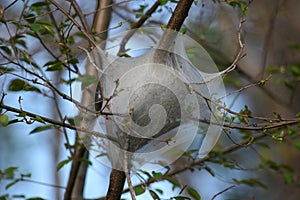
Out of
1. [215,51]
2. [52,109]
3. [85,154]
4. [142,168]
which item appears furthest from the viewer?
[52,109]

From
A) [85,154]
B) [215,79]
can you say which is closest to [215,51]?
[85,154]

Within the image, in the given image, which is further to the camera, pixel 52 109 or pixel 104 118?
pixel 52 109

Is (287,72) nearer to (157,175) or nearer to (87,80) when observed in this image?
(157,175)

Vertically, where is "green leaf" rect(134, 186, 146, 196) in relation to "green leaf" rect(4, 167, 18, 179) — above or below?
below

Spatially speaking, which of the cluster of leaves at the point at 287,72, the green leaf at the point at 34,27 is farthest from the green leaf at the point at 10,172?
the cluster of leaves at the point at 287,72

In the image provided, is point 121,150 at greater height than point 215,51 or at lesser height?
lesser

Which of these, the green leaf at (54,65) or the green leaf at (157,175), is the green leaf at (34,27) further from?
the green leaf at (157,175)

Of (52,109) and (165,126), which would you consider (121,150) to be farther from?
(52,109)

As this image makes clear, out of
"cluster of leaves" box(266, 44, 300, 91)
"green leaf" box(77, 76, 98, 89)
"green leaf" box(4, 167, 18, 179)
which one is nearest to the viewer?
"green leaf" box(77, 76, 98, 89)

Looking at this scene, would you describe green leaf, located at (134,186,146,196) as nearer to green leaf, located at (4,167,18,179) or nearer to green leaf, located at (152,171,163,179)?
green leaf, located at (152,171,163,179)

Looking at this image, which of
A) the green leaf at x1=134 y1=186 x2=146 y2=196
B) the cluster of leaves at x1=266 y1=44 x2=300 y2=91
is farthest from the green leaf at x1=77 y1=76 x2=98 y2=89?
the cluster of leaves at x1=266 y1=44 x2=300 y2=91

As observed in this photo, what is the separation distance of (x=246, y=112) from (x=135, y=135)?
230 millimetres

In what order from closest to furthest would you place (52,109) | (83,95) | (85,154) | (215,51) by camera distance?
(83,95) → (85,154) → (215,51) → (52,109)

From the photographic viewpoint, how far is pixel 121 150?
102cm
